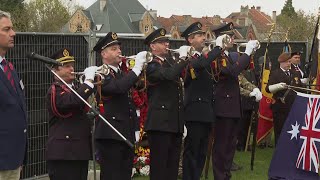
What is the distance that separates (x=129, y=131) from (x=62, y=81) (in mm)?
1029

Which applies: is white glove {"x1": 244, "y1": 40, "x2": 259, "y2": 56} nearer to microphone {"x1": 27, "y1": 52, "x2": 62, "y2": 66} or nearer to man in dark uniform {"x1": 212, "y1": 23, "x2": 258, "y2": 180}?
man in dark uniform {"x1": 212, "y1": 23, "x2": 258, "y2": 180}

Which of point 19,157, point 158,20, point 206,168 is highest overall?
point 158,20

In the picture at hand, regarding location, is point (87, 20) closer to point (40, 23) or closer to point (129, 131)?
point (40, 23)

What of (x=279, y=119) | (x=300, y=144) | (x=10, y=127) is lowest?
(x=300, y=144)

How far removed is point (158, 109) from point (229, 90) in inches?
55.4

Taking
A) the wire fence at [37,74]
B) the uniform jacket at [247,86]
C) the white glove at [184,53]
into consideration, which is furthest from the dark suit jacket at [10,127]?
the uniform jacket at [247,86]

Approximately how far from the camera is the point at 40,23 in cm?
4588

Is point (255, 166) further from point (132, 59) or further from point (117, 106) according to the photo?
point (117, 106)

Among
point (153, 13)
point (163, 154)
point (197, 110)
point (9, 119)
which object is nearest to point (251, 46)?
point (197, 110)

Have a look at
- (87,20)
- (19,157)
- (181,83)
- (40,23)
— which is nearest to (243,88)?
(181,83)

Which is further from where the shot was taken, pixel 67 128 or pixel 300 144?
pixel 300 144

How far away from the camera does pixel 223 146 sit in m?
7.14

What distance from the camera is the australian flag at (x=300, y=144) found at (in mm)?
6191

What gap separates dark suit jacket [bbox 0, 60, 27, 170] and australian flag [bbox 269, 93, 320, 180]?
3.30m
